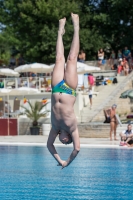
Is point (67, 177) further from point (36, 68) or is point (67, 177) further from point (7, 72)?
point (7, 72)

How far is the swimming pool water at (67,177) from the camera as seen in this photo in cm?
1011

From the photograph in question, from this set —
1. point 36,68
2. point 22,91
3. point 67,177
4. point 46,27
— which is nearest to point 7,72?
point 36,68

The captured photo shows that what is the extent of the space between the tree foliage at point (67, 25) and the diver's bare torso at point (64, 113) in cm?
2963

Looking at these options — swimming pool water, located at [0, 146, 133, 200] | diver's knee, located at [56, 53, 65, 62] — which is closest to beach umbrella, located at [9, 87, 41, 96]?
swimming pool water, located at [0, 146, 133, 200]

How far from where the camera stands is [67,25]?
4012 cm

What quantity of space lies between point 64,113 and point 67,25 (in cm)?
3045

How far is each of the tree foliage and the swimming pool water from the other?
879 inches

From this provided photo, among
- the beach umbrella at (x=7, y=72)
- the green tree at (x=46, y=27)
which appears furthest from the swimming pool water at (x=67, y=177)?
the green tree at (x=46, y=27)

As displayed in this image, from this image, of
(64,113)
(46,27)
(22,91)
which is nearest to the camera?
(64,113)

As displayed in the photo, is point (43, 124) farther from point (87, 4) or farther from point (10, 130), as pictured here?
point (87, 4)

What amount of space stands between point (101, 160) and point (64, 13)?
24762mm

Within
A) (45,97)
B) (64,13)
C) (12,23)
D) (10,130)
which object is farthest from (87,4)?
(10,130)

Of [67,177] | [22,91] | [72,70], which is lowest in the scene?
[67,177]

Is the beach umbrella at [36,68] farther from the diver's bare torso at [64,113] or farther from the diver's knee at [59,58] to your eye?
the diver's bare torso at [64,113]
